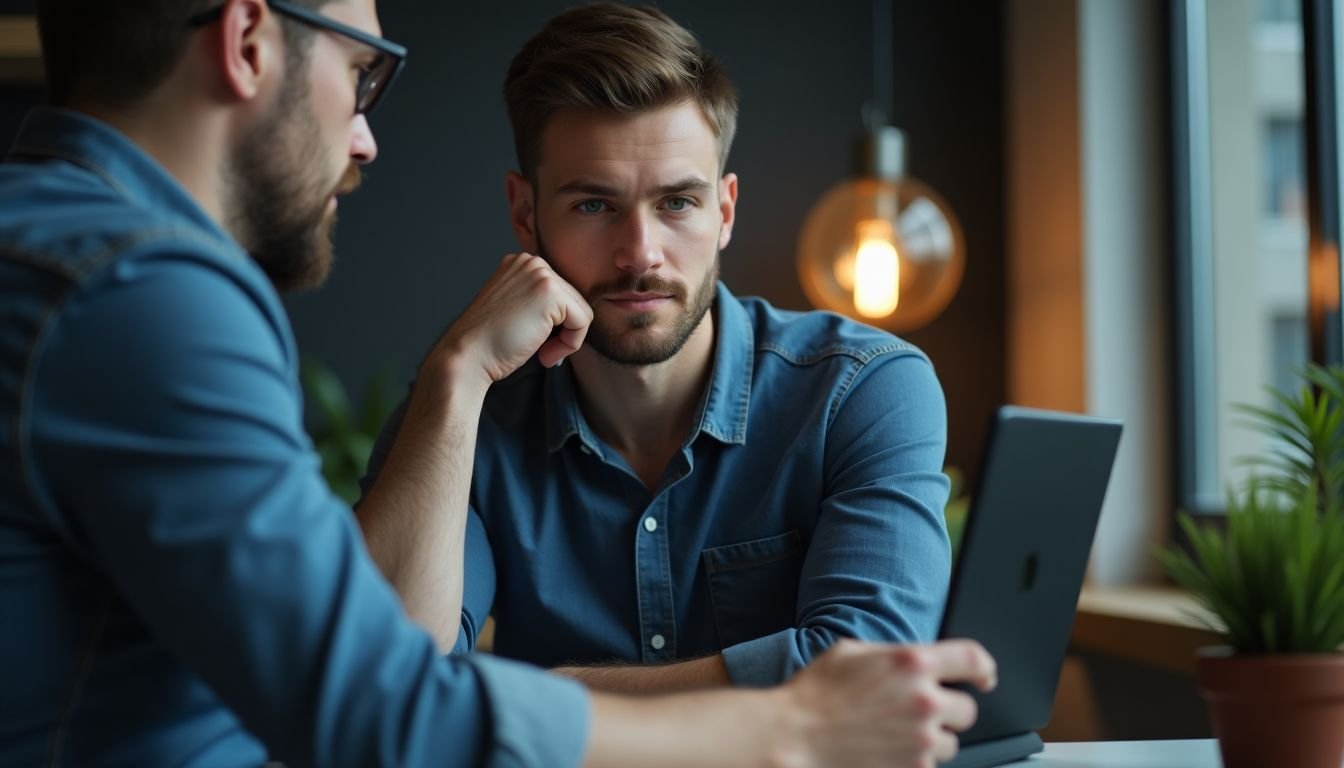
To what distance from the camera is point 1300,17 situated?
10.6ft

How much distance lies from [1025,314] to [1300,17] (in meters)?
1.23

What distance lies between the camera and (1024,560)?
3.95 ft

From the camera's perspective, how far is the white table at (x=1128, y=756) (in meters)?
1.30

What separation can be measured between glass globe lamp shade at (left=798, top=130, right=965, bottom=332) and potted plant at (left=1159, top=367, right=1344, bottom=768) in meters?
2.53

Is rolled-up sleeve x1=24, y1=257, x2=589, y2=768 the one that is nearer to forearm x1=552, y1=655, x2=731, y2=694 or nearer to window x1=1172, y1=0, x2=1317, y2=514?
forearm x1=552, y1=655, x2=731, y2=694

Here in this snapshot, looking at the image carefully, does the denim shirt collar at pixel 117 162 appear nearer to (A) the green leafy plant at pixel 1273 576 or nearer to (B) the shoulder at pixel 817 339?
(A) the green leafy plant at pixel 1273 576

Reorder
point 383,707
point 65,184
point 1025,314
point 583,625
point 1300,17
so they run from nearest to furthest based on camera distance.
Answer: point 383,707, point 65,184, point 583,625, point 1300,17, point 1025,314

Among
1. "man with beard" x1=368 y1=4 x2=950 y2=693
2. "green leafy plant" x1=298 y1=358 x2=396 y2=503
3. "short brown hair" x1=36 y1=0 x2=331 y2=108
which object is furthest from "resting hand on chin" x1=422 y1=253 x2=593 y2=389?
"green leafy plant" x1=298 y1=358 x2=396 y2=503

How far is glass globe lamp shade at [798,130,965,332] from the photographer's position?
12.0ft

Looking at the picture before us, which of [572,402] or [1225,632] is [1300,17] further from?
[1225,632]

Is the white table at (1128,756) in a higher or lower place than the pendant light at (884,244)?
lower

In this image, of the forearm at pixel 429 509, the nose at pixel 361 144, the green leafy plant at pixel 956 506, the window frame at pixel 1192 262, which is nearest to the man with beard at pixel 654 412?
the forearm at pixel 429 509

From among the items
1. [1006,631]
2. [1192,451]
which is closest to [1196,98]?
[1192,451]

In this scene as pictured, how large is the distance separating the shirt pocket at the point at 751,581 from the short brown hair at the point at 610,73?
0.56m
